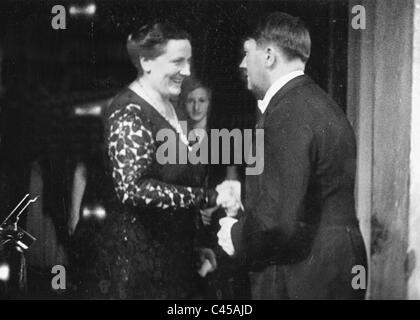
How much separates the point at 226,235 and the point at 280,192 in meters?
0.39

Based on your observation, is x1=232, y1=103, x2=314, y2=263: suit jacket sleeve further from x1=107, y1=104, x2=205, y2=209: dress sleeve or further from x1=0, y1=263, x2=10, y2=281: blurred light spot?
x1=0, y1=263, x2=10, y2=281: blurred light spot

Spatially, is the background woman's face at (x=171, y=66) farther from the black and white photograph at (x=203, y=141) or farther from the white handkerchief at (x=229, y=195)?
the white handkerchief at (x=229, y=195)

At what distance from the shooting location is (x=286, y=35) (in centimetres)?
456

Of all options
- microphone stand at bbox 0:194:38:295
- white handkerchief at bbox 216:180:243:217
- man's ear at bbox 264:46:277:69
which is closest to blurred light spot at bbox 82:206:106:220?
microphone stand at bbox 0:194:38:295

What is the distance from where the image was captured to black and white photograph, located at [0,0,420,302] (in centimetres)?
452

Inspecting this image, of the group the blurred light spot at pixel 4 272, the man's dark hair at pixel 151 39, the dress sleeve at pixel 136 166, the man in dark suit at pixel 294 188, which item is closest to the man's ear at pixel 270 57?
the man in dark suit at pixel 294 188

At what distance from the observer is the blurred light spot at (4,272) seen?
4.66 m

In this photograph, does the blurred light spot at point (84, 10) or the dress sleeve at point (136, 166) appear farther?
the blurred light spot at point (84, 10)

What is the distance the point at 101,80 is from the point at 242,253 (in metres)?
1.23

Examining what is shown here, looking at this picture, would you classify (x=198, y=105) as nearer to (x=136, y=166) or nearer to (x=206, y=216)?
(x=136, y=166)

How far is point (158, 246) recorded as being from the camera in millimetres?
4512

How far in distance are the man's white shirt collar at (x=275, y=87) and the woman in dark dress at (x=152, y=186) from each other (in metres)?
0.46
